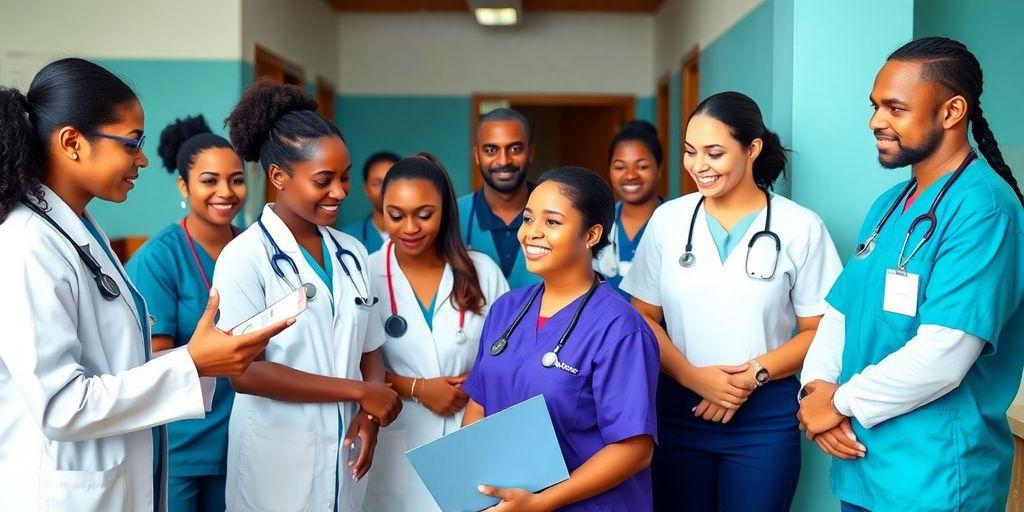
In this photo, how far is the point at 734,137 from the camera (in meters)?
2.23

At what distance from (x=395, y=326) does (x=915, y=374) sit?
1295 millimetres

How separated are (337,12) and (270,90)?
624 cm

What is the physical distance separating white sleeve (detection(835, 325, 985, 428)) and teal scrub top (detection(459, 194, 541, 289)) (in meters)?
1.29

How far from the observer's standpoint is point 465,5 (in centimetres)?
779

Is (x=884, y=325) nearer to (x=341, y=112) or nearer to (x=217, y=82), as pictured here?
(x=217, y=82)

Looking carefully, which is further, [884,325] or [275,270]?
[275,270]

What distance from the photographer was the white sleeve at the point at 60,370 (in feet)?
4.58

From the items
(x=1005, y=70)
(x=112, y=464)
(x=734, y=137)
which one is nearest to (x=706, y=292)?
(x=734, y=137)

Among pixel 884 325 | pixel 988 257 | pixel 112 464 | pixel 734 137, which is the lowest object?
pixel 112 464

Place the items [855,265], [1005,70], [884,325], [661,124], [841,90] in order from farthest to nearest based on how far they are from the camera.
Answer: [661,124], [1005,70], [841,90], [855,265], [884,325]

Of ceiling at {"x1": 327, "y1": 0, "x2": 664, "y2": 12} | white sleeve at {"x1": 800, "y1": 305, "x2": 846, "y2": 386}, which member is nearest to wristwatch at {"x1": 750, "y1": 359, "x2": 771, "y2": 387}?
white sleeve at {"x1": 800, "y1": 305, "x2": 846, "y2": 386}

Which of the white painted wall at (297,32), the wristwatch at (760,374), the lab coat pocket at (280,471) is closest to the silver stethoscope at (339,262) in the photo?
the lab coat pocket at (280,471)

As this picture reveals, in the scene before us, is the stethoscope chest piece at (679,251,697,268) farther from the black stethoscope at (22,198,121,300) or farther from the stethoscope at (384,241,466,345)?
the black stethoscope at (22,198,121,300)

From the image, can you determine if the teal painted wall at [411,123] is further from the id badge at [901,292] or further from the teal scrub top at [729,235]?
the id badge at [901,292]
